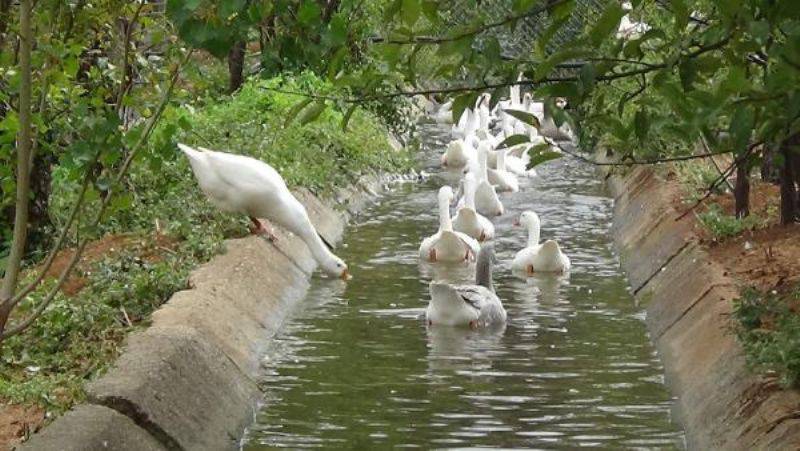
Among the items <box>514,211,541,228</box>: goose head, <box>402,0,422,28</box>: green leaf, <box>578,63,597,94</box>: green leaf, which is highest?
<box>514,211,541,228</box>: goose head

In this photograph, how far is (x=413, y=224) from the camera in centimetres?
1955

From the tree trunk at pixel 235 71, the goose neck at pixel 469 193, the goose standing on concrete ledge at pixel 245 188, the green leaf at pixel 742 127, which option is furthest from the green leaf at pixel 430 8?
the tree trunk at pixel 235 71

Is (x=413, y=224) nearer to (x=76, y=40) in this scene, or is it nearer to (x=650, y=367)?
(x=650, y=367)

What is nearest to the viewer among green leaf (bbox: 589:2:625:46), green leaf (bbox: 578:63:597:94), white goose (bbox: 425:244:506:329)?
green leaf (bbox: 589:2:625:46)

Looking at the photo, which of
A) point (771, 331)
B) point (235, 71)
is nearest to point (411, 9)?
point (771, 331)

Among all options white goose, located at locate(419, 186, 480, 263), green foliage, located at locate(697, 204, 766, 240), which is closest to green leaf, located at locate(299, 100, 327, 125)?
green foliage, located at locate(697, 204, 766, 240)

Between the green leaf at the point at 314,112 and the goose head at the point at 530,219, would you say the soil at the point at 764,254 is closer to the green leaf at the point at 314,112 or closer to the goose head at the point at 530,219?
the goose head at the point at 530,219

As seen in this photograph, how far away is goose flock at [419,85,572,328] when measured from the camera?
13500 millimetres

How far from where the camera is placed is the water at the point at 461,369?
10344mm

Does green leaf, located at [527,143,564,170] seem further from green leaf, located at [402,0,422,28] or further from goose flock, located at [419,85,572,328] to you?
green leaf, located at [402,0,422,28]

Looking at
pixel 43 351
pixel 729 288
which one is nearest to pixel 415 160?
pixel 729 288

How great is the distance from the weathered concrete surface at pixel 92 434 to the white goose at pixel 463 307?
4577 millimetres

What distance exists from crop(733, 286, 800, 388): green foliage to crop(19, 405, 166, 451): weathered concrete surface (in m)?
3.26

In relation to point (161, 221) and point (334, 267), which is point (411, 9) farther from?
point (334, 267)
